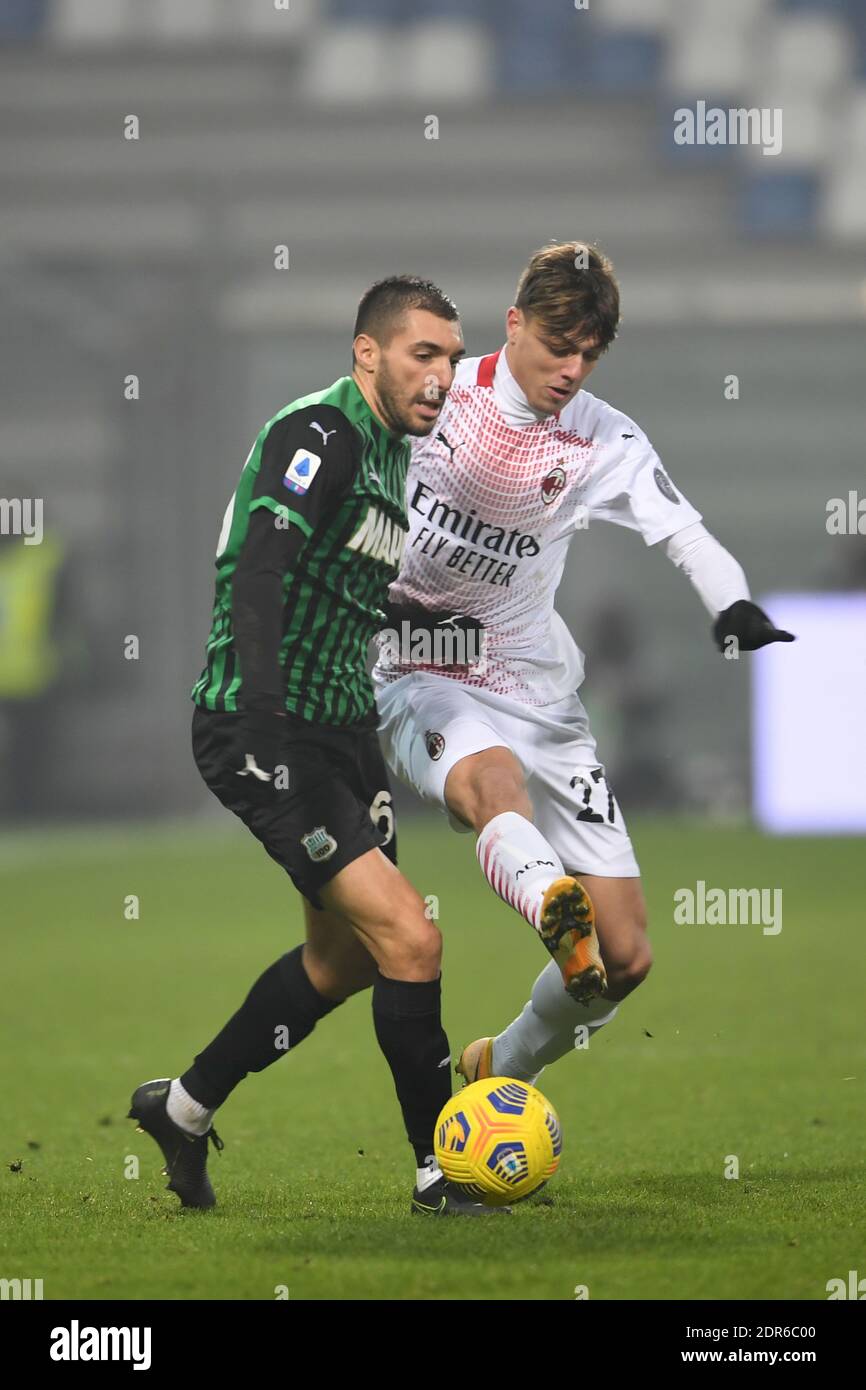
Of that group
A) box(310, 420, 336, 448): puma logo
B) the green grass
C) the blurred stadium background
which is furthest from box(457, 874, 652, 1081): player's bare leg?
the blurred stadium background

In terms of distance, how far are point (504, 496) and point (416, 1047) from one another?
137cm

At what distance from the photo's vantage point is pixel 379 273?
2427 cm

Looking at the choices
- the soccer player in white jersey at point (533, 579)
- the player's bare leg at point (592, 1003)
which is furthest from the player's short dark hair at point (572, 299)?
the player's bare leg at point (592, 1003)

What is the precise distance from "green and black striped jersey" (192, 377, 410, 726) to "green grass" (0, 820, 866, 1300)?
1.08 meters

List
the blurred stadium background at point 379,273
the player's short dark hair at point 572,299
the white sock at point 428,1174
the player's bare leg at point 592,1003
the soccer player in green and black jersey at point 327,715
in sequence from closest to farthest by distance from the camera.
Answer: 1. the soccer player in green and black jersey at point 327,715
2. the white sock at point 428,1174
3. the player's short dark hair at point 572,299
4. the player's bare leg at point 592,1003
5. the blurred stadium background at point 379,273

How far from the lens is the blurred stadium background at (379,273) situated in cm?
2236

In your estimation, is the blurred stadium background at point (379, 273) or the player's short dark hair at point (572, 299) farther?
the blurred stadium background at point (379, 273)

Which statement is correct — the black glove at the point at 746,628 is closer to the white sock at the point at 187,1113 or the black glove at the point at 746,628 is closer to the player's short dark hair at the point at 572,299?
the player's short dark hair at the point at 572,299

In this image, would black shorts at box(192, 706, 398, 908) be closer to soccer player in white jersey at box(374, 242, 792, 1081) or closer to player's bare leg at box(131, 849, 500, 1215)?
player's bare leg at box(131, 849, 500, 1215)

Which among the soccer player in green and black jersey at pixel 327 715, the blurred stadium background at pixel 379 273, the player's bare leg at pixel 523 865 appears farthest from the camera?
the blurred stadium background at pixel 379 273

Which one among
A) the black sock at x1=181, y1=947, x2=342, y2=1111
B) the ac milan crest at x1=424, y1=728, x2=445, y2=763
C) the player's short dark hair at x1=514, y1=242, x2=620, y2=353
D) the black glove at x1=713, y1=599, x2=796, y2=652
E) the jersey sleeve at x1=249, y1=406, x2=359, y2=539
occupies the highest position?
the player's short dark hair at x1=514, y1=242, x2=620, y2=353

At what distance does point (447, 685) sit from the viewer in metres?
4.96

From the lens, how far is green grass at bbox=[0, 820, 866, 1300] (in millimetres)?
3719

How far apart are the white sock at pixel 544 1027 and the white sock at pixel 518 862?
0.57 m
